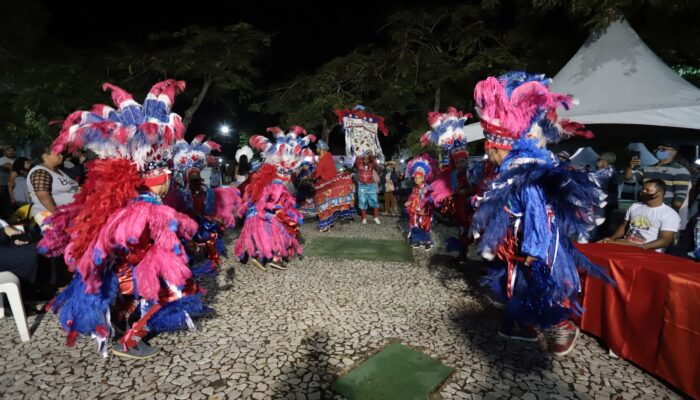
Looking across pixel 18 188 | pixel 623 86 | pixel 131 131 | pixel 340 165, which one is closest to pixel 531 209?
pixel 131 131

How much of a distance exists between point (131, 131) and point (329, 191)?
578cm

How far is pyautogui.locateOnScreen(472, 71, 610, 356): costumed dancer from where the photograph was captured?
8.59ft

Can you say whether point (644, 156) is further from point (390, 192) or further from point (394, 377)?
point (394, 377)

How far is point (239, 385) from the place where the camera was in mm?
2506

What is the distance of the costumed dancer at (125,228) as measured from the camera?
8.58 ft

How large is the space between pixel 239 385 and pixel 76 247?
1538 mm

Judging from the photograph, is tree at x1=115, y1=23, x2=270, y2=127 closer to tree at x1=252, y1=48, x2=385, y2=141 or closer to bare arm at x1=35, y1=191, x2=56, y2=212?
tree at x1=252, y1=48, x2=385, y2=141

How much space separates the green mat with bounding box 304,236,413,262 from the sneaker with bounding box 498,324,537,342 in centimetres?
257

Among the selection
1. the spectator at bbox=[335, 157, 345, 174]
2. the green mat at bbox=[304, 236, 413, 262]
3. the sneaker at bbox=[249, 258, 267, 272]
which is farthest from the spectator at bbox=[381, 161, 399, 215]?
the sneaker at bbox=[249, 258, 267, 272]

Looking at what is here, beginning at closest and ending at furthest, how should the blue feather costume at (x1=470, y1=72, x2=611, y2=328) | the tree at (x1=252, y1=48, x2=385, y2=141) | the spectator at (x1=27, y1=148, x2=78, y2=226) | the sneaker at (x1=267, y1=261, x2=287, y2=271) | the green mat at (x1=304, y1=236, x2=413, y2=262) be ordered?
1. the blue feather costume at (x1=470, y1=72, x2=611, y2=328)
2. the spectator at (x1=27, y1=148, x2=78, y2=226)
3. the sneaker at (x1=267, y1=261, x2=287, y2=271)
4. the green mat at (x1=304, y1=236, x2=413, y2=262)
5. the tree at (x1=252, y1=48, x2=385, y2=141)

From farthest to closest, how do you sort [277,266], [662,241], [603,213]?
[603,213] → [277,266] → [662,241]

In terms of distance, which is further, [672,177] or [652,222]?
[672,177]

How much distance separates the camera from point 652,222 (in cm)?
366

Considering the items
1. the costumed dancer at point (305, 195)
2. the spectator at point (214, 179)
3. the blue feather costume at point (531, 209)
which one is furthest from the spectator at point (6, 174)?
the blue feather costume at point (531, 209)
